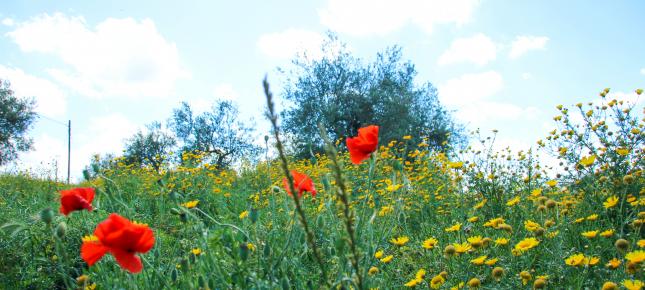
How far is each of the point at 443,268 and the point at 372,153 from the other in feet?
3.32

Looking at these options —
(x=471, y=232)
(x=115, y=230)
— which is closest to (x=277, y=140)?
(x=115, y=230)

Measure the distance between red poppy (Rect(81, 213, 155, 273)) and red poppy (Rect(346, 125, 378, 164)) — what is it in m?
0.71

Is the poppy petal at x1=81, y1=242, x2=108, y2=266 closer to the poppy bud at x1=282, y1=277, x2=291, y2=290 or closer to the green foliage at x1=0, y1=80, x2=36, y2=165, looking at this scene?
the poppy bud at x1=282, y1=277, x2=291, y2=290

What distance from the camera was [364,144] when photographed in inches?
62.1

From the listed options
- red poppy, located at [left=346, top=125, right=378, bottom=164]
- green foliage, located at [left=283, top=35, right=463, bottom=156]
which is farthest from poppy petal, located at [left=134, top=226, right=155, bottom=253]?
green foliage, located at [left=283, top=35, right=463, bottom=156]

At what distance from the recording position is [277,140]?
2.43 feet

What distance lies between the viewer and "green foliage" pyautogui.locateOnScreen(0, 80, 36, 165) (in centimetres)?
2120

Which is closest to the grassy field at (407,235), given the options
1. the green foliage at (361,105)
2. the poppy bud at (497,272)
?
the poppy bud at (497,272)

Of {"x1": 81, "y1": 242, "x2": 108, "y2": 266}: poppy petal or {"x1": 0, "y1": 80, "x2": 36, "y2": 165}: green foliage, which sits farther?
{"x1": 0, "y1": 80, "x2": 36, "y2": 165}: green foliage

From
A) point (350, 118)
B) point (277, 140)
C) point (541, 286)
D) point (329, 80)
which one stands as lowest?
point (541, 286)

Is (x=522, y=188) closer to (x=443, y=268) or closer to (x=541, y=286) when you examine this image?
(x=443, y=268)

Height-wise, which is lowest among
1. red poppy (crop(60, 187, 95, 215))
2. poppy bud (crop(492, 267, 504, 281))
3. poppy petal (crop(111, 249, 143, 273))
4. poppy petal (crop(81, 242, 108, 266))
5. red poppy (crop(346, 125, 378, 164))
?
poppy bud (crop(492, 267, 504, 281))

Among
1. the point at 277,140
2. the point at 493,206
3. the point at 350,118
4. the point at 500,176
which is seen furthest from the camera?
the point at 350,118

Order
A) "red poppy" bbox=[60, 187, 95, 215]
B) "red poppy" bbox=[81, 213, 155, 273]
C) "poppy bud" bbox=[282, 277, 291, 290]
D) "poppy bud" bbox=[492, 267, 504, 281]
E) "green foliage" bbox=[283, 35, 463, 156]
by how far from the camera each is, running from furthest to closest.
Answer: "green foliage" bbox=[283, 35, 463, 156] < "poppy bud" bbox=[492, 267, 504, 281] < "red poppy" bbox=[60, 187, 95, 215] < "poppy bud" bbox=[282, 277, 291, 290] < "red poppy" bbox=[81, 213, 155, 273]
